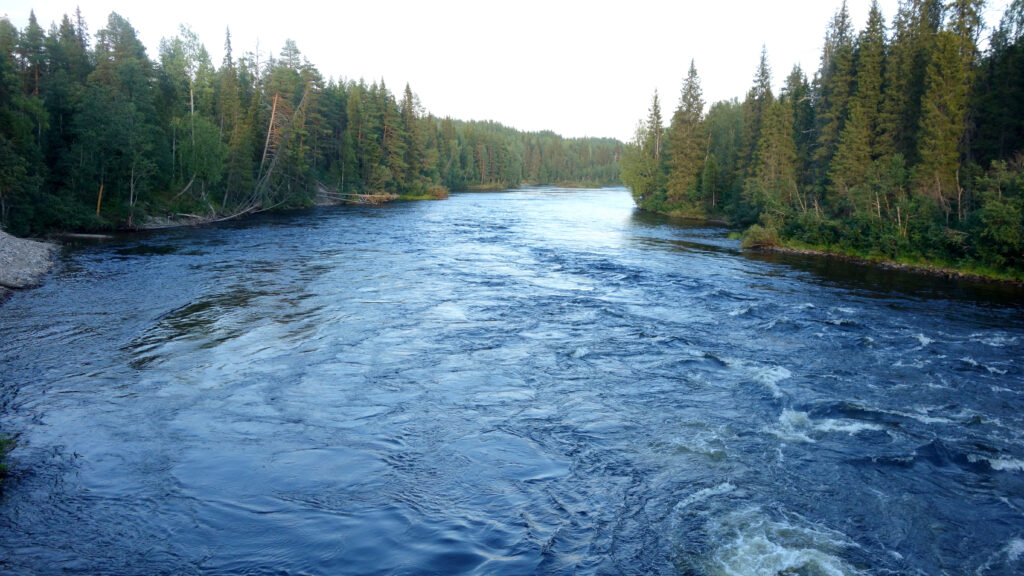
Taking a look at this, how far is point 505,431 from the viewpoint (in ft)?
33.0

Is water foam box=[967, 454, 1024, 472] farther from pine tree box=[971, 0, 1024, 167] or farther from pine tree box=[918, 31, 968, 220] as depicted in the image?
pine tree box=[971, 0, 1024, 167]

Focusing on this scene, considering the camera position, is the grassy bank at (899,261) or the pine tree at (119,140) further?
the pine tree at (119,140)

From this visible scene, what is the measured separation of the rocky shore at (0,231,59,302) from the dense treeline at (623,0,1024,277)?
1309 inches

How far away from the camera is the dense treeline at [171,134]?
32.1m

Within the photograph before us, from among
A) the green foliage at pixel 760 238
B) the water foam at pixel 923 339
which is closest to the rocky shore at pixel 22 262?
the water foam at pixel 923 339

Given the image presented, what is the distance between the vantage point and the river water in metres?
6.98

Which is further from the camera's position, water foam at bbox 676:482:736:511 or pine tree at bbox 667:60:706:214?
pine tree at bbox 667:60:706:214

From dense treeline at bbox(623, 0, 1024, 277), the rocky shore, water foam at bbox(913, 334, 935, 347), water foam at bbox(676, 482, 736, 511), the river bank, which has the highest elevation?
dense treeline at bbox(623, 0, 1024, 277)

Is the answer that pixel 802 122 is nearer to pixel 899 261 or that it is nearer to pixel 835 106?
pixel 835 106

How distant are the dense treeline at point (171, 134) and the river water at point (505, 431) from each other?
667 inches

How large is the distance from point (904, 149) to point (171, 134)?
50629 millimetres

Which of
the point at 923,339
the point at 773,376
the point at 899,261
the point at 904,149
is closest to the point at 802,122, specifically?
the point at 904,149

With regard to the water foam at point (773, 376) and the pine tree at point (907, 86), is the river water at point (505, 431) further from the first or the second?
the pine tree at point (907, 86)

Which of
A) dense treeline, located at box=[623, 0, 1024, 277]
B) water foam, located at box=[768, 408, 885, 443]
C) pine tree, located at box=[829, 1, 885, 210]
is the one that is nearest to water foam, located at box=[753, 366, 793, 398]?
water foam, located at box=[768, 408, 885, 443]
